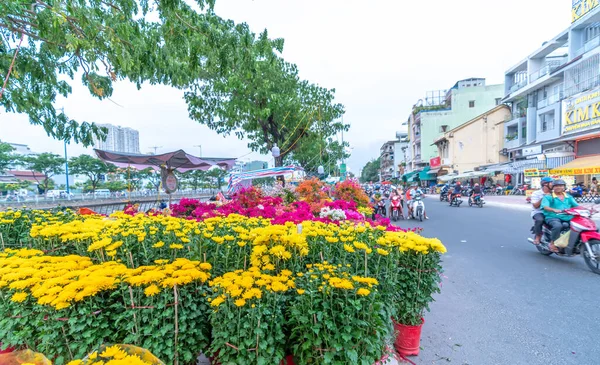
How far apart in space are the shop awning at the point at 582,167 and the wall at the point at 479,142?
35.5ft

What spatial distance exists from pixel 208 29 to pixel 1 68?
3252mm

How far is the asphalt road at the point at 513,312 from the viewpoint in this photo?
2.53 meters

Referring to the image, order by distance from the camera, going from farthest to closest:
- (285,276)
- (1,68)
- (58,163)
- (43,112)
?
(58,163) → (43,112) → (1,68) → (285,276)

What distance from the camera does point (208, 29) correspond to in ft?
11.2

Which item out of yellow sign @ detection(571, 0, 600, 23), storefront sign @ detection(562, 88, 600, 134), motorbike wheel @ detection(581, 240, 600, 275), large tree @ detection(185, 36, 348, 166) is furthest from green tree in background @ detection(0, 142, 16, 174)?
yellow sign @ detection(571, 0, 600, 23)

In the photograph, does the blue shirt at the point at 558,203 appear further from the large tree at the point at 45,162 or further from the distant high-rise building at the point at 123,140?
the distant high-rise building at the point at 123,140

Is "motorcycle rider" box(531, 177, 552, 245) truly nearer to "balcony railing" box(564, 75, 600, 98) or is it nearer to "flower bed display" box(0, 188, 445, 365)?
"flower bed display" box(0, 188, 445, 365)

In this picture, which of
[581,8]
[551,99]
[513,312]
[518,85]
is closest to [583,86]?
[551,99]

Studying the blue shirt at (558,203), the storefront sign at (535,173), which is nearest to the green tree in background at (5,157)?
the blue shirt at (558,203)

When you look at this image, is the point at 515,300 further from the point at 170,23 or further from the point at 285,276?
the point at 170,23

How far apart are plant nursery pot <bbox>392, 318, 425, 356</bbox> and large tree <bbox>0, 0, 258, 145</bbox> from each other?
3.59m

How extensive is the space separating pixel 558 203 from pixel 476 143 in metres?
29.6

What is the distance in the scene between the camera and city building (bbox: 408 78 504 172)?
3641 centimetres

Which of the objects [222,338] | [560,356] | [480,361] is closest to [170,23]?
[222,338]
